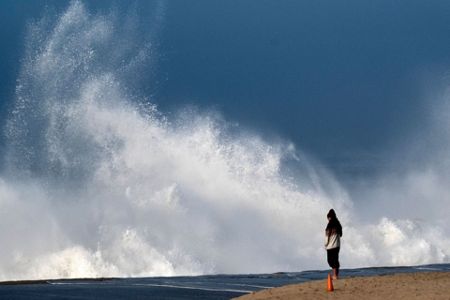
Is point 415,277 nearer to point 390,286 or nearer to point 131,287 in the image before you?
point 390,286

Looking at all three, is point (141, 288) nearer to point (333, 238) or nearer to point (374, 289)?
point (333, 238)

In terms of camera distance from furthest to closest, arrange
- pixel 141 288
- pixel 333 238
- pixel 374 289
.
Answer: pixel 141 288, pixel 333 238, pixel 374 289

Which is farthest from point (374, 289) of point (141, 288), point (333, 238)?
point (141, 288)

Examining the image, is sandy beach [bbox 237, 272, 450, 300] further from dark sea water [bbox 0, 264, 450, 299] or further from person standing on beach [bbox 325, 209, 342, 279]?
dark sea water [bbox 0, 264, 450, 299]

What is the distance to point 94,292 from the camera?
3070cm

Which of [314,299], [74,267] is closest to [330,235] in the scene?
[314,299]

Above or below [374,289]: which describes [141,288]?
above

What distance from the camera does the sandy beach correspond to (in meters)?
21.8

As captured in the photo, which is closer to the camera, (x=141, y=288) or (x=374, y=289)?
(x=374, y=289)

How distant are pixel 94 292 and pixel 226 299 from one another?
5.26 metres

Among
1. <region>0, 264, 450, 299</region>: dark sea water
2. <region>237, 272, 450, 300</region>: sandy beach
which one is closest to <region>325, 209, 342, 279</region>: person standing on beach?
<region>237, 272, 450, 300</region>: sandy beach

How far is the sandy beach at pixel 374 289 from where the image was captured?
2176 centimetres

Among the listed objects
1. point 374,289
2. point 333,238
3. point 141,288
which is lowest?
point 374,289

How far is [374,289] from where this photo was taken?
2262cm
